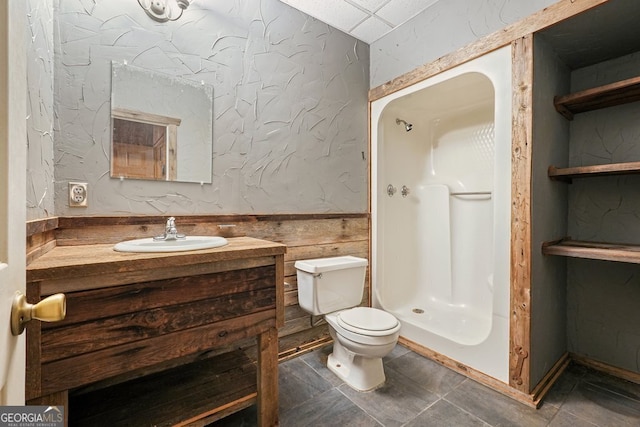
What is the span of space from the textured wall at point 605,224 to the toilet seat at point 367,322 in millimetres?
1346

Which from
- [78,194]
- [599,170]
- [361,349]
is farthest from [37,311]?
[599,170]

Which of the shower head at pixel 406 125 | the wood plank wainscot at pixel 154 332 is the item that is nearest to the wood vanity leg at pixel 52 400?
the wood plank wainscot at pixel 154 332

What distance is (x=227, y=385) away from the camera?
4.48 ft

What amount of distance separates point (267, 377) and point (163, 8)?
189 cm

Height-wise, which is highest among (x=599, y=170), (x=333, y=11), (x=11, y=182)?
(x=333, y=11)

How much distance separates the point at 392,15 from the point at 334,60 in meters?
0.49

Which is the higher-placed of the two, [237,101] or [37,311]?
[237,101]

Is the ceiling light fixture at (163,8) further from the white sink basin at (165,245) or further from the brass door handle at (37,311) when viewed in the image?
the brass door handle at (37,311)

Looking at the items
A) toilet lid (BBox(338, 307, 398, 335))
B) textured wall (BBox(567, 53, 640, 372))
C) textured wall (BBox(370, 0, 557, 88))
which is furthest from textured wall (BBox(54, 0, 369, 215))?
textured wall (BBox(567, 53, 640, 372))

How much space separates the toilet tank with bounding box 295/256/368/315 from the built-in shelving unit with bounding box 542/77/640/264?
43.3 inches

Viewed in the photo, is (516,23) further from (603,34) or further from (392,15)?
(392,15)

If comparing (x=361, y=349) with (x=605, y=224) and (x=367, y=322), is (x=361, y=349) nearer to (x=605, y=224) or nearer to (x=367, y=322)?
(x=367, y=322)

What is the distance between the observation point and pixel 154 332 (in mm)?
1013

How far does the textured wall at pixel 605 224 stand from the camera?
5.65ft
